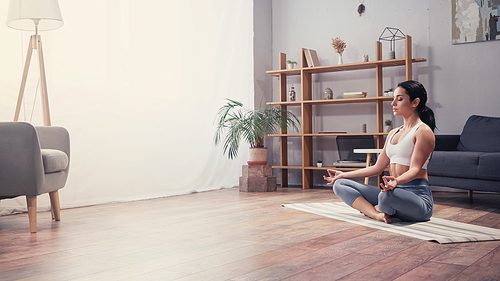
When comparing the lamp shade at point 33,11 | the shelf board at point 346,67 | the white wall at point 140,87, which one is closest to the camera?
the lamp shade at point 33,11

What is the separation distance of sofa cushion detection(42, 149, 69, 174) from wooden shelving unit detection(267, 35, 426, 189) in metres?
2.73

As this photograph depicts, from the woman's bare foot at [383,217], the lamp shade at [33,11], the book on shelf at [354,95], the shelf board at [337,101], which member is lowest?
the woman's bare foot at [383,217]

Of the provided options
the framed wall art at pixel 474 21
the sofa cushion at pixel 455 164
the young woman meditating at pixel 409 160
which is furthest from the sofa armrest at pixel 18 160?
the framed wall art at pixel 474 21

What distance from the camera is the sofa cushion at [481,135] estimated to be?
13.1 feet

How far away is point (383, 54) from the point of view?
5090 millimetres

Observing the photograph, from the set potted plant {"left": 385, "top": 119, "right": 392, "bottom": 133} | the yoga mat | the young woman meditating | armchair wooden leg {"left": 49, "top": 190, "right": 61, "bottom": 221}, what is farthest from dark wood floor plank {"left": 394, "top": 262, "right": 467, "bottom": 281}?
potted plant {"left": 385, "top": 119, "right": 392, "bottom": 133}

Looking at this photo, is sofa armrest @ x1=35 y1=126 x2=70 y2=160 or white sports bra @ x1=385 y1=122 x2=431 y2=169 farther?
sofa armrest @ x1=35 y1=126 x2=70 y2=160

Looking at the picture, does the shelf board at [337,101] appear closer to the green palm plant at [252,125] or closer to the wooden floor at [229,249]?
the green palm plant at [252,125]

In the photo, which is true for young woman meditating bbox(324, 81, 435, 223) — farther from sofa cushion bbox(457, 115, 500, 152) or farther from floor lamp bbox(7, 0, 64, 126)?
floor lamp bbox(7, 0, 64, 126)

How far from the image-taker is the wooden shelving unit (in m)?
4.76

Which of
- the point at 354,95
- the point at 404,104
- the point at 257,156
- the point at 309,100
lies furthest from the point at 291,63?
the point at 404,104

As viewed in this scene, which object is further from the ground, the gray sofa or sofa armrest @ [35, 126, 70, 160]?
sofa armrest @ [35, 126, 70, 160]

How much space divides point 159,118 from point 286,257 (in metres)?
2.93

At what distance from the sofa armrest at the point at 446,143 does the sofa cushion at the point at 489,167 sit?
2.97 feet
